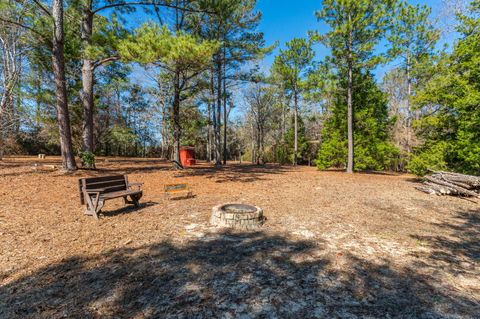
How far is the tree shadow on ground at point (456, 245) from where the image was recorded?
127 inches

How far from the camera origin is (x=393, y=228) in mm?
4633

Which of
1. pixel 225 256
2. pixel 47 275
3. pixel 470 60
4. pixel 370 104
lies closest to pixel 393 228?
pixel 225 256

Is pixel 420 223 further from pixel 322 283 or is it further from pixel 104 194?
pixel 104 194

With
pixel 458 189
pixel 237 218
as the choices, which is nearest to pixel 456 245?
pixel 237 218

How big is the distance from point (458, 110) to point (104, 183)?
13.2 meters

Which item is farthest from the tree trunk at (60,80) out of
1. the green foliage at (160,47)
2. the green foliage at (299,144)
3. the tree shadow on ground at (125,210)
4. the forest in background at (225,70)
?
the green foliage at (299,144)

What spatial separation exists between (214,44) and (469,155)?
1059cm

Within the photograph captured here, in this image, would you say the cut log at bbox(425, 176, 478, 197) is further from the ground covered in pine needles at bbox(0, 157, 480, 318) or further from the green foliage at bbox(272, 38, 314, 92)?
the green foliage at bbox(272, 38, 314, 92)

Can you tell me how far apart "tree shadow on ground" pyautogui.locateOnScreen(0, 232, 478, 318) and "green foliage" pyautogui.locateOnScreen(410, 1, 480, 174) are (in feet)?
30.0

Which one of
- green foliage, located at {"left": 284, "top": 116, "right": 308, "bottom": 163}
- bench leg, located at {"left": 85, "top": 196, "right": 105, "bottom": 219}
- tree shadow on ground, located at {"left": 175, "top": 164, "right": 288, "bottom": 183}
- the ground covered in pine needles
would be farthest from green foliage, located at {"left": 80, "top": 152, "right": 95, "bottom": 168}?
green foliage, located at {"left": 284, "top": 116, "right": 308, "bottom": 163}

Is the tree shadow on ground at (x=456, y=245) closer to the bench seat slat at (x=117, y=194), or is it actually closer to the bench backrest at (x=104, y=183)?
the bench seat slat at (x=117, y=194)

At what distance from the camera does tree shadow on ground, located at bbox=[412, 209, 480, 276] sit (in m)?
3.23

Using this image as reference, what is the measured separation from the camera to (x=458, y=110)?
9.35m

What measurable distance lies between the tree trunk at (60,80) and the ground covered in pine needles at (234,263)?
3.50m
